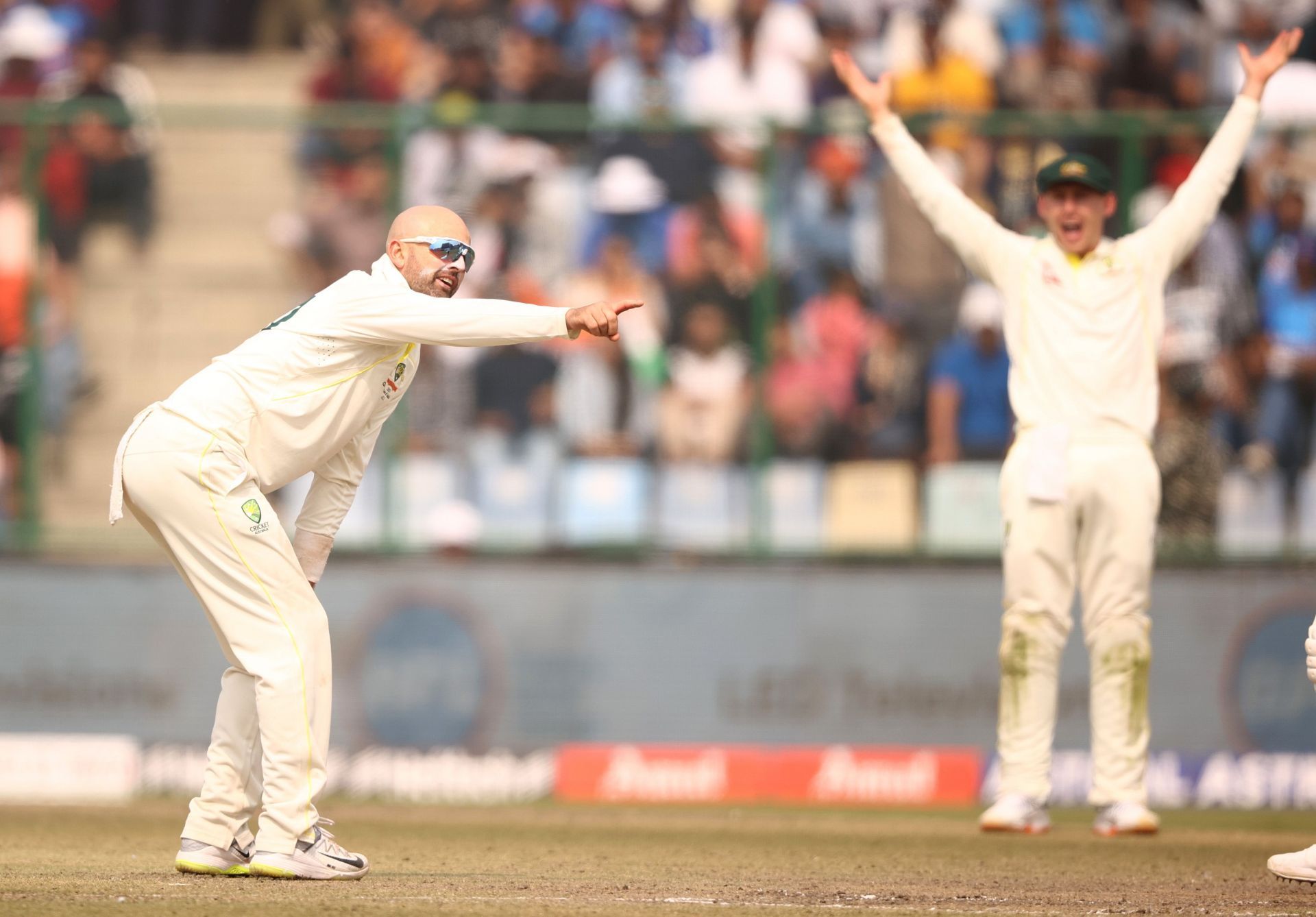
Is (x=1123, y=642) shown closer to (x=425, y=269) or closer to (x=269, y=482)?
(x=425, y=269)

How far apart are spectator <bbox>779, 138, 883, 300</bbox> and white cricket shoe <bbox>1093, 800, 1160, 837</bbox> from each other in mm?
3955

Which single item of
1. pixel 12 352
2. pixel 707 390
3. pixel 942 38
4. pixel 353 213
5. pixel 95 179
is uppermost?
pixel 942 38

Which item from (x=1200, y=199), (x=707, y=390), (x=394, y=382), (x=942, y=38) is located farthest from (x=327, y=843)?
(x=942, y=38)

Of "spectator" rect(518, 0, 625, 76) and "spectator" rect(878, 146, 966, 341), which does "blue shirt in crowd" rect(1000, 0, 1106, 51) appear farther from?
"spectator" rect(518, 0, 625, 76)

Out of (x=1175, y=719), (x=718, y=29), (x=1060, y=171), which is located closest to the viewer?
(x=1060, y=171)

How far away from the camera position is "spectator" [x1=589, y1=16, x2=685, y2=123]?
12.6 meters

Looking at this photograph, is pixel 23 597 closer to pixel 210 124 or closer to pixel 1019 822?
pixel 210 124

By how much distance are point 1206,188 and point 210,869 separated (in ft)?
16.0

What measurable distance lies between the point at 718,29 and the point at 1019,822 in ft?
21.7

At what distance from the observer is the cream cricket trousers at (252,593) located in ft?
19.9

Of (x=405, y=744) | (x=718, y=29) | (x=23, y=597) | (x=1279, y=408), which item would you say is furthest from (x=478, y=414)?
(x=1279, y=408)

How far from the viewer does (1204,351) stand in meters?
11.0

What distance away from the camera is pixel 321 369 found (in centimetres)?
624

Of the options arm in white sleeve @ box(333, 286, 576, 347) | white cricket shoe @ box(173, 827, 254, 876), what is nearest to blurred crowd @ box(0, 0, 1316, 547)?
arm in white sleeve @ box(333, 286, 576, 347)
